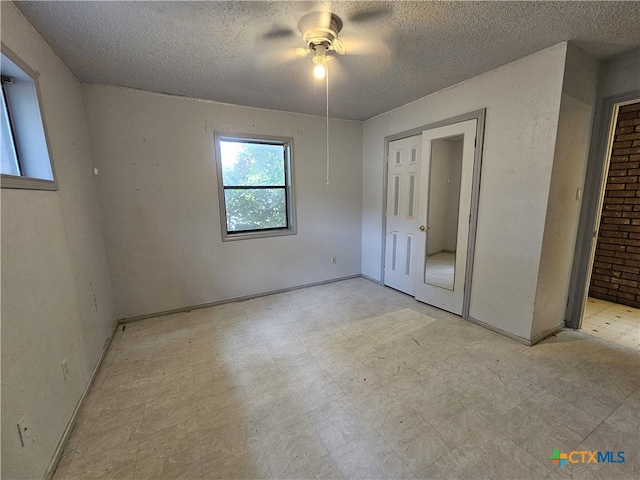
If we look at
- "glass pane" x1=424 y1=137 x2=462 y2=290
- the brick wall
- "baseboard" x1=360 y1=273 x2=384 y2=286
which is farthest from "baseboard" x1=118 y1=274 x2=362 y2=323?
the brick wall

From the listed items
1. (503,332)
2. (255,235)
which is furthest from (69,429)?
(503,332)

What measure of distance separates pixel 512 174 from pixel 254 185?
2.87 metres

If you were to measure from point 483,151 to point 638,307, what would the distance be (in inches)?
112

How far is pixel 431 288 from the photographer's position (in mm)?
3273

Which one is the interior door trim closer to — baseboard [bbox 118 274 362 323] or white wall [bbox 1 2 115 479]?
baseboard [bbox 118 274 362 323]

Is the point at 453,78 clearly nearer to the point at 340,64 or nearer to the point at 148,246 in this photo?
the point at 340,64

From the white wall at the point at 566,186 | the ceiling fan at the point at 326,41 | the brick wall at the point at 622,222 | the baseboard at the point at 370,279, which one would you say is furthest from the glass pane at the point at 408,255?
the brick wall at the point at 622,222

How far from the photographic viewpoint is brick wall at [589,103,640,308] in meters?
3.06

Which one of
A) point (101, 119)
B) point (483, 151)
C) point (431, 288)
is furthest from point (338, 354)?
point (101, 119)

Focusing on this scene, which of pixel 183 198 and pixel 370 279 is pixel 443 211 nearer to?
pixel 370 279

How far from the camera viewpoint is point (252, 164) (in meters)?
3.49

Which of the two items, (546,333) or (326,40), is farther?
(546,333)

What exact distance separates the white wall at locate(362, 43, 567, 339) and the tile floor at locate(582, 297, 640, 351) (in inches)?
36.6

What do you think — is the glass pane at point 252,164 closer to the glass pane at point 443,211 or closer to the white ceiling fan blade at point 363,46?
the white ceiling fan blade at point 363,46
